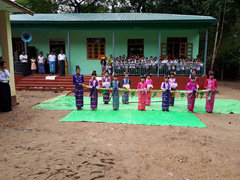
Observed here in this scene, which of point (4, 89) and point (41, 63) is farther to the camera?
point (41, 63)

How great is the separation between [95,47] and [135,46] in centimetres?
276

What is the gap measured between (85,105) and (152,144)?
421cm

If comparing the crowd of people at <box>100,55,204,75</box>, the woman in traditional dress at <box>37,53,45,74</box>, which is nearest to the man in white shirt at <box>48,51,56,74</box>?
the woman in traditional dress at <box>37,53,45,74</box>

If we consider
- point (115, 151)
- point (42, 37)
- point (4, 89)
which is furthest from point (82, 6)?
point (115, 151)

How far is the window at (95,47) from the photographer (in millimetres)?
13781

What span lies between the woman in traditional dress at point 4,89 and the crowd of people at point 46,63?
550 centimetres

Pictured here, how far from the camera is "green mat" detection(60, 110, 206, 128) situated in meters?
5.85

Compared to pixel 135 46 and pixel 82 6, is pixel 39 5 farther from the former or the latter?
pixel 135 46

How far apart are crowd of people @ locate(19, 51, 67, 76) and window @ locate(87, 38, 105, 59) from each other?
6.48ft

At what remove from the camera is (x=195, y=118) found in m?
6.31

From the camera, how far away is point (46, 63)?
43.3 ft

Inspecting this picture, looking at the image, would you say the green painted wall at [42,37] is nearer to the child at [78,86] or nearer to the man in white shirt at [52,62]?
the man in white shirt at [52,62]

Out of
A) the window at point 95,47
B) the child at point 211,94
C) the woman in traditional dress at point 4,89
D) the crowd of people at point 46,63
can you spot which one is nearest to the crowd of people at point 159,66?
the window at point 95,47

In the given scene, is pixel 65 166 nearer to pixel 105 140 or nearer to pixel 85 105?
pixel 105 140
